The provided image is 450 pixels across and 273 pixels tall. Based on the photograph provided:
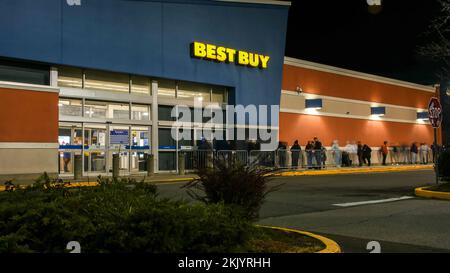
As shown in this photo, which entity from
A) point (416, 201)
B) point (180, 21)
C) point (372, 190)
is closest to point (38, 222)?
point (416, 201)

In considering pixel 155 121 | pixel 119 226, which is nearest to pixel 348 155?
pixel 155 121

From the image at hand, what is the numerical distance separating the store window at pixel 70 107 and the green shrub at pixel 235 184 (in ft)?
52.0

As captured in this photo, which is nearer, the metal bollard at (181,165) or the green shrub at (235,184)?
the green shrub at (235,184)

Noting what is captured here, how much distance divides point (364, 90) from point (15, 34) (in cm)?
2545

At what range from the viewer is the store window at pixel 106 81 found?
22844 millimetres

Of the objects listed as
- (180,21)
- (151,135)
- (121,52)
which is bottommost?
(151,135)

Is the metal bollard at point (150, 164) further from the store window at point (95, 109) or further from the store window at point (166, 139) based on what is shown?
the store window at point (95, 109)

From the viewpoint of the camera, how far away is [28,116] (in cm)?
2020

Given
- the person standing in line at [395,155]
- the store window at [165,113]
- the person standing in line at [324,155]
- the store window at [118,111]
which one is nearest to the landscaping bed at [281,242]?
the store window at [118,111]

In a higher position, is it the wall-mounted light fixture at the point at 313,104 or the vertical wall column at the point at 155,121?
the wall-mounted light fixture at the point at 313,104

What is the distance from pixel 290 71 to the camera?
31250mm

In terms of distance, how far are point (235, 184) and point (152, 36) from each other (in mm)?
18316

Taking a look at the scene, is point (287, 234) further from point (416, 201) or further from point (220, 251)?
point (416, 201)

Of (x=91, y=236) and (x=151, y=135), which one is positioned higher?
(x=151, y=135)
